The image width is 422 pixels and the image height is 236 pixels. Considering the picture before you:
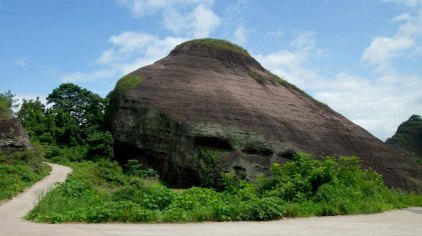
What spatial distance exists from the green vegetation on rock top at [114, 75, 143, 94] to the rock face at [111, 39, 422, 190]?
67 millimetres

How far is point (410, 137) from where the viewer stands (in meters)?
54.0

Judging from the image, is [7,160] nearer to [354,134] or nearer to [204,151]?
[204,151]

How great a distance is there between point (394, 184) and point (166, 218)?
2022cm

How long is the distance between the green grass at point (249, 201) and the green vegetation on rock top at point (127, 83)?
41.0ft

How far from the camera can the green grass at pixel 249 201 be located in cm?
937

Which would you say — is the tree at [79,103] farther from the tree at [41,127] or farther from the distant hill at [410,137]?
the distant hill at [410,137]

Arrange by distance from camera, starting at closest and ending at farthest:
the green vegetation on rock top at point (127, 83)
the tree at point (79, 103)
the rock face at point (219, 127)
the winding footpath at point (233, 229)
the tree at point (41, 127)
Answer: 1. the winding footpath at point (233, 229)
2. the rock face at point (219, 127)
3. the green vegetation on rock top at point (127, 83)
4. the tree at point (41, 127)
5. the tree at point (79, 103)

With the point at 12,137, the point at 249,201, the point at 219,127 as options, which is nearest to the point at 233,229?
the point at 249,201

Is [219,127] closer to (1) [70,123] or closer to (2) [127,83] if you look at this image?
(2) [127,83]

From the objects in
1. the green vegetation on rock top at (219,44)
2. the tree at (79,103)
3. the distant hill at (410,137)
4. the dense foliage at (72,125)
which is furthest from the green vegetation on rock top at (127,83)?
the distant hill at (410,137)

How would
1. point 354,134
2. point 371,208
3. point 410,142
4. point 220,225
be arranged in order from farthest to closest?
point 410,142, point 354,134, point 371,208, point 220,225

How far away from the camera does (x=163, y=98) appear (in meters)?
24.9

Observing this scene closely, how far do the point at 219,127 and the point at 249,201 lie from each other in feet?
43.0

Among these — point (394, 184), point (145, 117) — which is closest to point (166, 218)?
point (145, 117)
